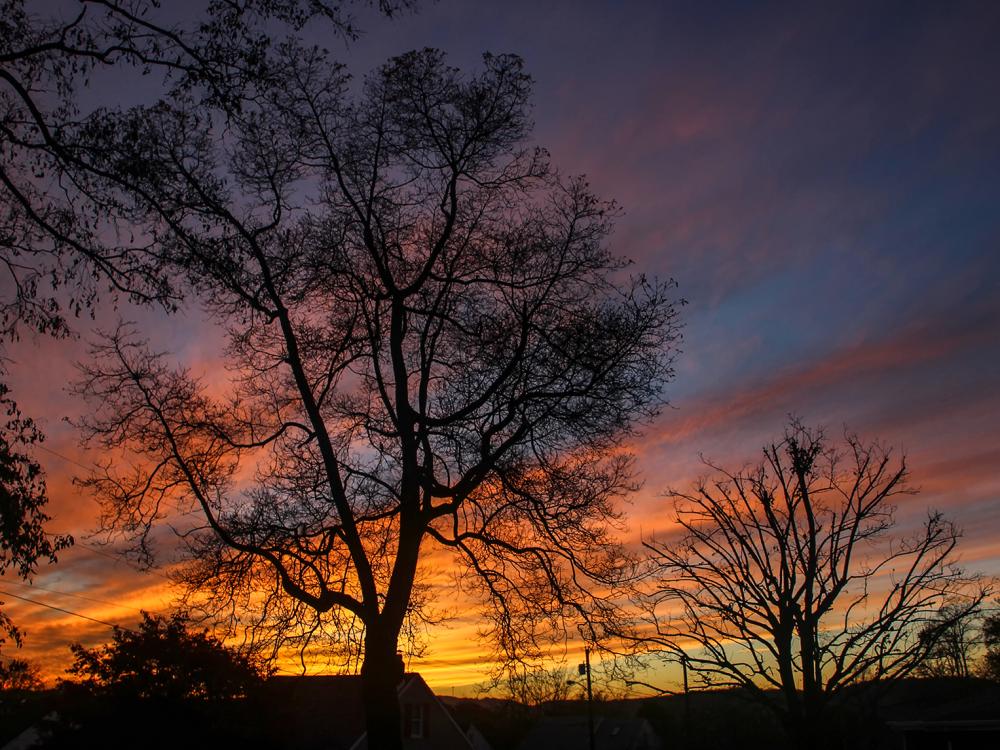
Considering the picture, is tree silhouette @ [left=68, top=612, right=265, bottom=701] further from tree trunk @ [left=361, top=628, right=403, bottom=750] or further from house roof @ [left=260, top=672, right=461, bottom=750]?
tree trunk @ [left=361, top=628, right=403, bottom=750]

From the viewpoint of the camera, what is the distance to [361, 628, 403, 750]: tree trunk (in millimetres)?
10148

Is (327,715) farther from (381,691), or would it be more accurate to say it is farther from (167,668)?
(381,691)

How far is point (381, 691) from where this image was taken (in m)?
10.3

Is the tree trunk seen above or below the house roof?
above

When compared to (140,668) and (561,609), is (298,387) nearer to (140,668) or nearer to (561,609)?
(561,609)

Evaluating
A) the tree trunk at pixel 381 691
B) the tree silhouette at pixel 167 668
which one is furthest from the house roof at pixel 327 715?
the tree trunk at pixel 381 691

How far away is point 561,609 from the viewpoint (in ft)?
38.4

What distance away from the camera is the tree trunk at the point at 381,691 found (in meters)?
10.1

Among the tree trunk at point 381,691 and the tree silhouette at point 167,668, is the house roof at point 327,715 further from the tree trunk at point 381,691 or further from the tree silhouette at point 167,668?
the tree trunk at point 381,691

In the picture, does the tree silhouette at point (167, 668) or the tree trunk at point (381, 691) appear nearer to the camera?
the tree trunk at point (381, 691)

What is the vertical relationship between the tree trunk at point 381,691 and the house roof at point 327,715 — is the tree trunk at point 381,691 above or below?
above

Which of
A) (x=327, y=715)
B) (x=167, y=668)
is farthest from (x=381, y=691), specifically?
(x=327, y=715)

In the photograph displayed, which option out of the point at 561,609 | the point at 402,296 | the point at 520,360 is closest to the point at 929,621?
the point at 561,609

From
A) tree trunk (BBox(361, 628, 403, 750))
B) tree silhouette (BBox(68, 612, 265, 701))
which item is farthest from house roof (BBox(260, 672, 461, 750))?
tree trunk (BBox(361, 628, 403, 750))
